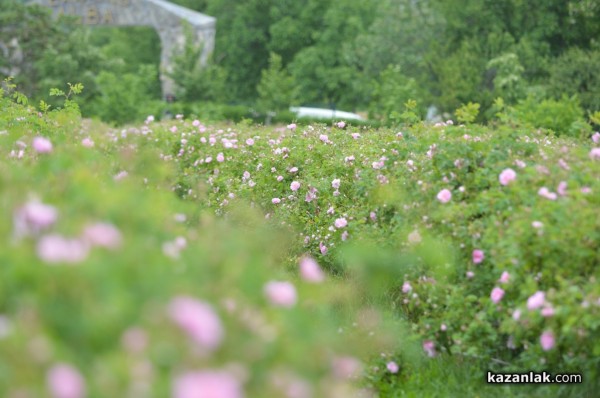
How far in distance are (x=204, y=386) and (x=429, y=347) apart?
337 cm

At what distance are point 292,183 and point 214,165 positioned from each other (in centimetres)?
166

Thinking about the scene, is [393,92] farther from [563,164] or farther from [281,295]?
[281,295]

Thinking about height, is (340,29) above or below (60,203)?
below

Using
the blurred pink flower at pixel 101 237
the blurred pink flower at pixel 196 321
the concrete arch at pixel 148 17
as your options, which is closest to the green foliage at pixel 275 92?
the concrete arch at pixel 148 17

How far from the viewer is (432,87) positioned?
25.4 metres

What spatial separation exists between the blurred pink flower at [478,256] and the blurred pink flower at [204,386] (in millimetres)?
3111

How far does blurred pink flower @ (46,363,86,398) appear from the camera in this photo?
188cm

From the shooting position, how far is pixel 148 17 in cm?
2775

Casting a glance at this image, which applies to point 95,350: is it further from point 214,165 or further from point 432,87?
point 432,87

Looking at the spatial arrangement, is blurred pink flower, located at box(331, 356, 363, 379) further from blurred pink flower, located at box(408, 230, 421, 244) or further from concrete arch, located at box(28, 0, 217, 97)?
concrete arch, located at box(28, 0, 217, 97)

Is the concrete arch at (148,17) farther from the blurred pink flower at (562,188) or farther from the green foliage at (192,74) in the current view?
the blurred pink flower at (562,188)

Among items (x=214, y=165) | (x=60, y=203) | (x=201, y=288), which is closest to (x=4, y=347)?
(x=201, y=288)

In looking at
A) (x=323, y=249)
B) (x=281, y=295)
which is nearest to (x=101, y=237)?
(x=281, y=295)

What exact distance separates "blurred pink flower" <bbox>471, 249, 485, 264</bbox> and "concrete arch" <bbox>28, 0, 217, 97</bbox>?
2356cm
